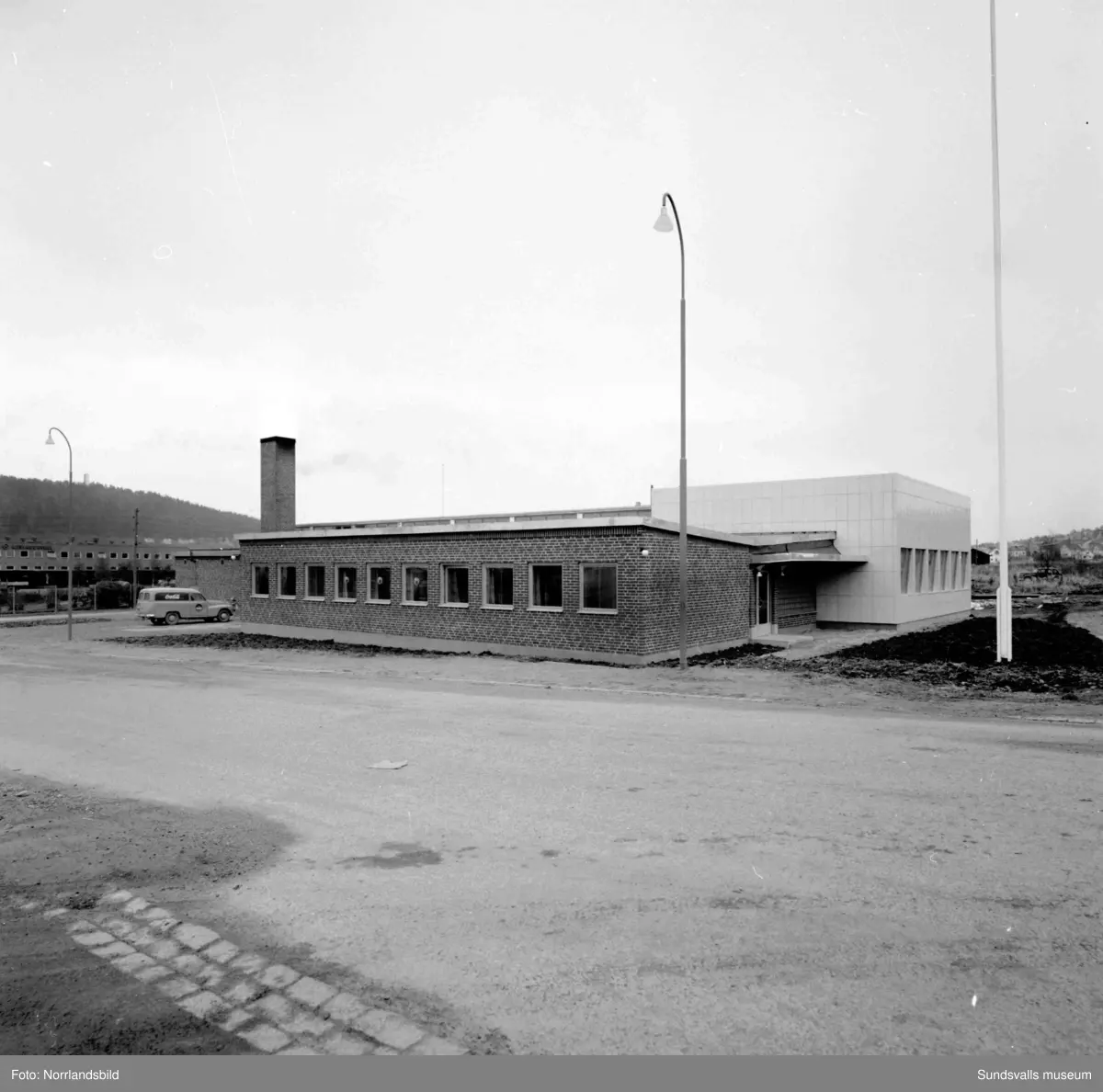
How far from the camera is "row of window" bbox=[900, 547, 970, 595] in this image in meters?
31.3

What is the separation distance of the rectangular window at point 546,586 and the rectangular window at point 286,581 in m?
11.2

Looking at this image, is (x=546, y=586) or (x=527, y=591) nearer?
(x=546, y=586)

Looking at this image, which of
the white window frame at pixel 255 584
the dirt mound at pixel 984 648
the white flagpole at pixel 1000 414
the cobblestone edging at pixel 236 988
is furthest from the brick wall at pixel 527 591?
the cobblestone edging at pixel 236 988

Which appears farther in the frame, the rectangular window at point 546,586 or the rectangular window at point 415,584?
the rectangular window at point 415,584

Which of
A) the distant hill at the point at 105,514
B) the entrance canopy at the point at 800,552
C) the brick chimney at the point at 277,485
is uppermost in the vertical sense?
the distant hill at the point at 105,514

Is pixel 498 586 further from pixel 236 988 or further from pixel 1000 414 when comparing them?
pixel 236 988

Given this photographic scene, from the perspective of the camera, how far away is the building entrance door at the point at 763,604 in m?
26.3

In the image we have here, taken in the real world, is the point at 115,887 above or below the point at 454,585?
below

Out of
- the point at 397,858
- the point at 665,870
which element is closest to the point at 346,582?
the point at 397,858

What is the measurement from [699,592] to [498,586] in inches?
222

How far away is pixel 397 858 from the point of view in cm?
605

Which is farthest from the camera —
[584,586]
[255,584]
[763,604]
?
[255,584]

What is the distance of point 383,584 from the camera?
2647 cm

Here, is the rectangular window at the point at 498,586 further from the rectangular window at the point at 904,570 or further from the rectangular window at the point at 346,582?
the rectangular window at the point at 904,570
